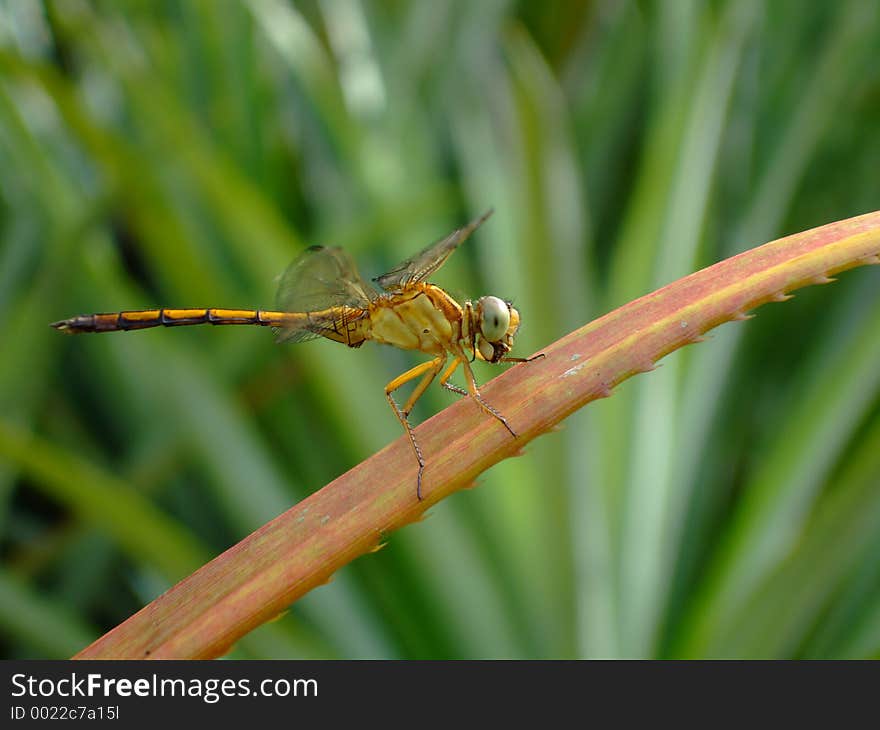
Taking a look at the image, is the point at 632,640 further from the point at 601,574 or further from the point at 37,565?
the point at 37,565

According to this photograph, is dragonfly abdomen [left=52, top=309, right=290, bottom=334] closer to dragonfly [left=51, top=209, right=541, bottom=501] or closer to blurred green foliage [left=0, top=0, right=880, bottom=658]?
dragonfly [left=51, top=209, right=541, bottom=501]

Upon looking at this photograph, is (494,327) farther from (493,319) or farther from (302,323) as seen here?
(302,323)

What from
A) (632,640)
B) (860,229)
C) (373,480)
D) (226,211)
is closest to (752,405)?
(632,640)

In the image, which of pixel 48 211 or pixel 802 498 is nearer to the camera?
pixel 802 498

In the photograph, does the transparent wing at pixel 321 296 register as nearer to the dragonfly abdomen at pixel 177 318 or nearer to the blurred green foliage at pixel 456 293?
the dragonfly abdomen at pixel 177 318

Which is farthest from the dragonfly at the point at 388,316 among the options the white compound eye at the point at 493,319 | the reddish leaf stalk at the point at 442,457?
the reddish leaf stalk at the point at 442,457
